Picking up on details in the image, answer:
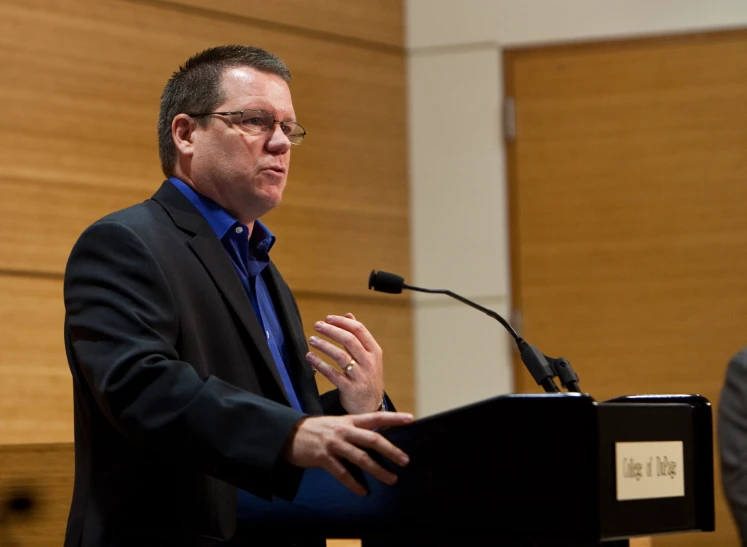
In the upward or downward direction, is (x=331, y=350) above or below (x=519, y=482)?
above

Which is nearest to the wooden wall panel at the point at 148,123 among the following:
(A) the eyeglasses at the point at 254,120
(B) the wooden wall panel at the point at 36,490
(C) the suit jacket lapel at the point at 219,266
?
(B) the wooden wall panel at the point at 36,490

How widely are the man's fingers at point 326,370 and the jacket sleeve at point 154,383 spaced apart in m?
0.23

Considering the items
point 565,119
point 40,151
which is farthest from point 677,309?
point 40,151

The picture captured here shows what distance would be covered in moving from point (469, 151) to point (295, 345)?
8.51 feet

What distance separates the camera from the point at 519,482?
1.26 m

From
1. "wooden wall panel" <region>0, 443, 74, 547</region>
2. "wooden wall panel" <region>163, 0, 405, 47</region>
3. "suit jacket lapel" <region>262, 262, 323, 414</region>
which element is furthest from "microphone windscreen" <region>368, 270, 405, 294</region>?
"wooden wall panel" <region>163, 0, 405, 47</region>

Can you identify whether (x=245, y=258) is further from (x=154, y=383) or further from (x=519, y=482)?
(x=519, y=482)

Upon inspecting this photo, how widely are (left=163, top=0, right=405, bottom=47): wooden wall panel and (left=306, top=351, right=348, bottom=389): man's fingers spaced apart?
238cm

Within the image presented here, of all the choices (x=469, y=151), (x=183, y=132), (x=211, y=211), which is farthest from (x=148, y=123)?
(x=211, y=211)

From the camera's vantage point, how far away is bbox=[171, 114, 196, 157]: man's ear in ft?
6.66

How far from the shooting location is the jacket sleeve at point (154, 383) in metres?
1.39

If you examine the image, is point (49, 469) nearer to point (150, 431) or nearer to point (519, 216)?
point (150, 431)

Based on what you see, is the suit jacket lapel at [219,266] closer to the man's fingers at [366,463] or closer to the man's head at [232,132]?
the man's head at [232,132]

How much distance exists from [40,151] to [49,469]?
1414mm
